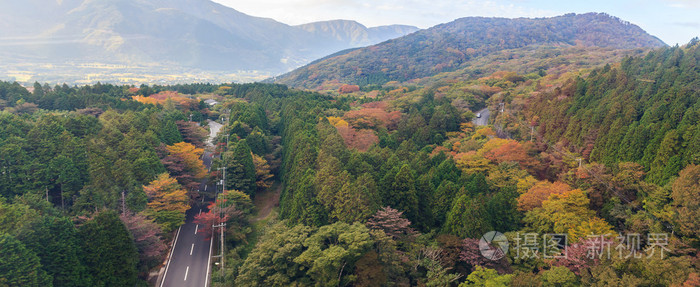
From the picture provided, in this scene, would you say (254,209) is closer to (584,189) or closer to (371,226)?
(371,226)

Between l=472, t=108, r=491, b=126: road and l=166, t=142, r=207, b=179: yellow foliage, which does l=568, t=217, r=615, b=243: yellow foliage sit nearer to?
l=166, t=142, r=207, b=179: yellow foliage

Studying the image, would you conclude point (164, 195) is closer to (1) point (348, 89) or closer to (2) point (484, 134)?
(2) point (484, 134)

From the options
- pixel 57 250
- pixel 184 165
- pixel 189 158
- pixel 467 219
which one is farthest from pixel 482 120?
pixel 57 250

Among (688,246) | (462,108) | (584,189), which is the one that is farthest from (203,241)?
(462,108)

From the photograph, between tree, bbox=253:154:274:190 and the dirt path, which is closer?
the dirt path

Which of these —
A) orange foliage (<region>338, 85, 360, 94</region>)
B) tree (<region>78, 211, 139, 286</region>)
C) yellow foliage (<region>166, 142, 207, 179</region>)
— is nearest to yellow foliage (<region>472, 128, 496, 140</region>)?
yellow foliage (<region>166, 142, 207, 179</region>)

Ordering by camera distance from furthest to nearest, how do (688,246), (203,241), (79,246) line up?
(203,241) < (79,246) < (688,246)

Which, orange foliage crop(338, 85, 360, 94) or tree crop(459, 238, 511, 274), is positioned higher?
orange foliage crop(338, 85, 360, 94)
